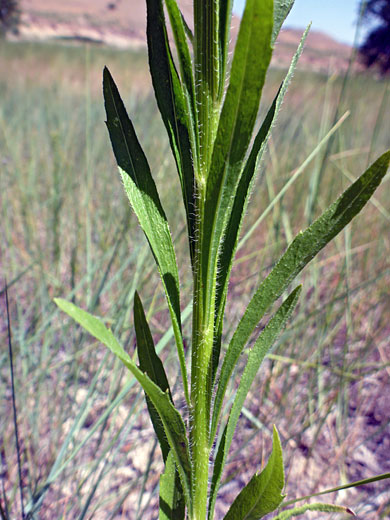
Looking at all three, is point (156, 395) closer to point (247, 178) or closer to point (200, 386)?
point (200, 386)

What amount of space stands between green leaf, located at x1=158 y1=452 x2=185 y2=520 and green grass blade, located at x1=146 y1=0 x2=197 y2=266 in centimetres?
18

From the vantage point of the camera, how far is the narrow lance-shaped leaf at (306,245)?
29cm

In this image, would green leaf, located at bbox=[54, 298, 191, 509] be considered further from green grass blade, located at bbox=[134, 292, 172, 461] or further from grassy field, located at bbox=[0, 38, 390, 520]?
grassy field, located at bbox=[0, 38, 390, 520]

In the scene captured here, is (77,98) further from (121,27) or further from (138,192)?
(121,27)

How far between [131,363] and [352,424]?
2.84ft

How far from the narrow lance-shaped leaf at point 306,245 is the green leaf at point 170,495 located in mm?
57

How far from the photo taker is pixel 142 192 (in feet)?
1.15

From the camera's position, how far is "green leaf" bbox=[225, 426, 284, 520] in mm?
302

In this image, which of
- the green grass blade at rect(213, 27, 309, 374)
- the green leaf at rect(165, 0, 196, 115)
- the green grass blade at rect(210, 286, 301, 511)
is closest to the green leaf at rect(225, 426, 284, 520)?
the green grass blade at rect(210, 286, 301, 511)

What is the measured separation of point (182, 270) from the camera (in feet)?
3.98

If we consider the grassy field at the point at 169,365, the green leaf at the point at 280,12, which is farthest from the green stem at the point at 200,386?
the grassy field at the point at 169,365

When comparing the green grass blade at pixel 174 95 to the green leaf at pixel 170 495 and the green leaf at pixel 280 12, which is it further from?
the green leaf at pixel 170 495

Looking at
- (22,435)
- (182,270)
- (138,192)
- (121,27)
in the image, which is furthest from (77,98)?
(121,27)

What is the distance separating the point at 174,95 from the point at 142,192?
0.08 meters
